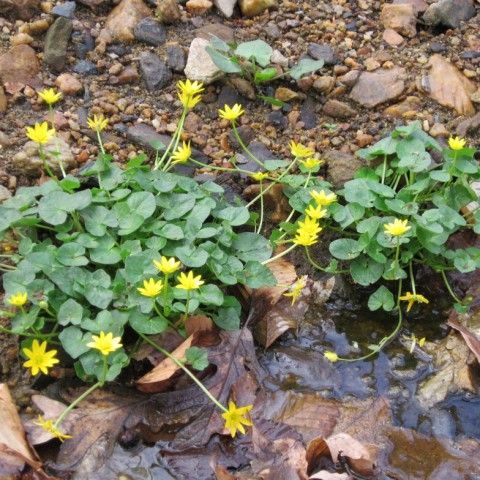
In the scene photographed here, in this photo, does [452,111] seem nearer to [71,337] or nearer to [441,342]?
[441,342]

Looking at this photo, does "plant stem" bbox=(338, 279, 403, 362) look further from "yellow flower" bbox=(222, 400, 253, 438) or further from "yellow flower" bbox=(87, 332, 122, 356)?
"yellow flower" bbox=(87, 332, 122, 356)

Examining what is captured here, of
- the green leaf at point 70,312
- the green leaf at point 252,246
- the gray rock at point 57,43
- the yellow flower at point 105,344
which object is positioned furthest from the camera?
the gray rock at point 57,43

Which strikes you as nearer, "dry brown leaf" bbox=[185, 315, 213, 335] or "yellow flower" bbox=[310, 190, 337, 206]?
"dry brown leaf" bbox=[185, 315, 213, 335]

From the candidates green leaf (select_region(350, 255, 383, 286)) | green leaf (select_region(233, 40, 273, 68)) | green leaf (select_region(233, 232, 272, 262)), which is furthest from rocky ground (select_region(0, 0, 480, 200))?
green leaf (select_region(233, 232, 272, 262))

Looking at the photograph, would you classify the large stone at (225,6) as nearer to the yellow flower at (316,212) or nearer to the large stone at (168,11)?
the large stone at (168,11)

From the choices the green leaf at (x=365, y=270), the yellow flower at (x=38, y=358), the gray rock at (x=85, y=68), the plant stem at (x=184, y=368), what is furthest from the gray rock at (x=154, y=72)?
the yellow flower at (x=38, y=358)

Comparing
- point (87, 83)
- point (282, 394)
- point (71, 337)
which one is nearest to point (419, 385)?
point (282, 394)
